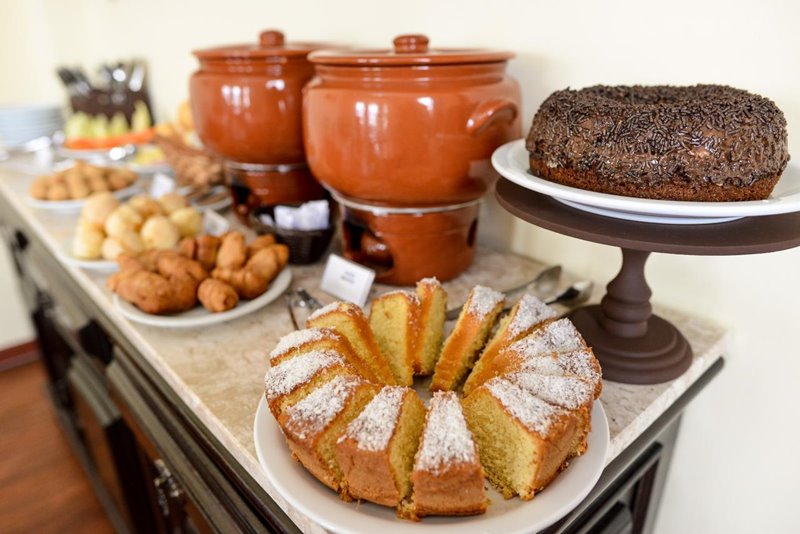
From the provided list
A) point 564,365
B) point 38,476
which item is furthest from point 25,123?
point 564,365

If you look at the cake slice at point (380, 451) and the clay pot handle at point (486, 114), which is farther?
the clay pot handle at point (486, 114)

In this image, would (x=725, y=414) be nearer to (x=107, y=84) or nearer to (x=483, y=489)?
(x=483, y=489)

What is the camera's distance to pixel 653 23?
71 cm

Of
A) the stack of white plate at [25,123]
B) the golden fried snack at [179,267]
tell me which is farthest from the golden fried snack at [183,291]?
the stack of white plate at [25,123]

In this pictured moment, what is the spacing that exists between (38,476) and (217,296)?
1383mm

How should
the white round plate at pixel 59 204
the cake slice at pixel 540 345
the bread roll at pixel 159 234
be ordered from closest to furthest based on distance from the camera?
the cake slice at pixel 540 345 < the bread roll at pixel 159 234 < the white round plate at pixel 59 204

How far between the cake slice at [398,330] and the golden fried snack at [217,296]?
0.24 m

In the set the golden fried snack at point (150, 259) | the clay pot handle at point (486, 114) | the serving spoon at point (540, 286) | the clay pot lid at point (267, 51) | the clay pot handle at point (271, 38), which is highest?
the clay pot handle at point (271, 38)

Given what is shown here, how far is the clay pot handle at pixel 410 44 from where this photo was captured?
2.39 feet

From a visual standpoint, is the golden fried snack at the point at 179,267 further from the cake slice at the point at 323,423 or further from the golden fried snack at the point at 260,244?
the cake slice at the point at 323,423

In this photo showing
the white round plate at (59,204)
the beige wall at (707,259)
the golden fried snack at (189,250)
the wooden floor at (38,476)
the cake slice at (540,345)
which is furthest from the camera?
the wooden floor at (38,476)

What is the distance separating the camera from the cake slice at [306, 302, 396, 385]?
598 mm

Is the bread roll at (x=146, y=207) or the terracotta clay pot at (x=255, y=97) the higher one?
the terracotta clay pot at (x=255, y=97)

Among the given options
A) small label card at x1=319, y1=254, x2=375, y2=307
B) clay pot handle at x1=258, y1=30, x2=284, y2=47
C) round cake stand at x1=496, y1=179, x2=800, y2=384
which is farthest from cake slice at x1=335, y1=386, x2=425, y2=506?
clay pot handle at x1=258, y1=30, x2=284, y2=47
